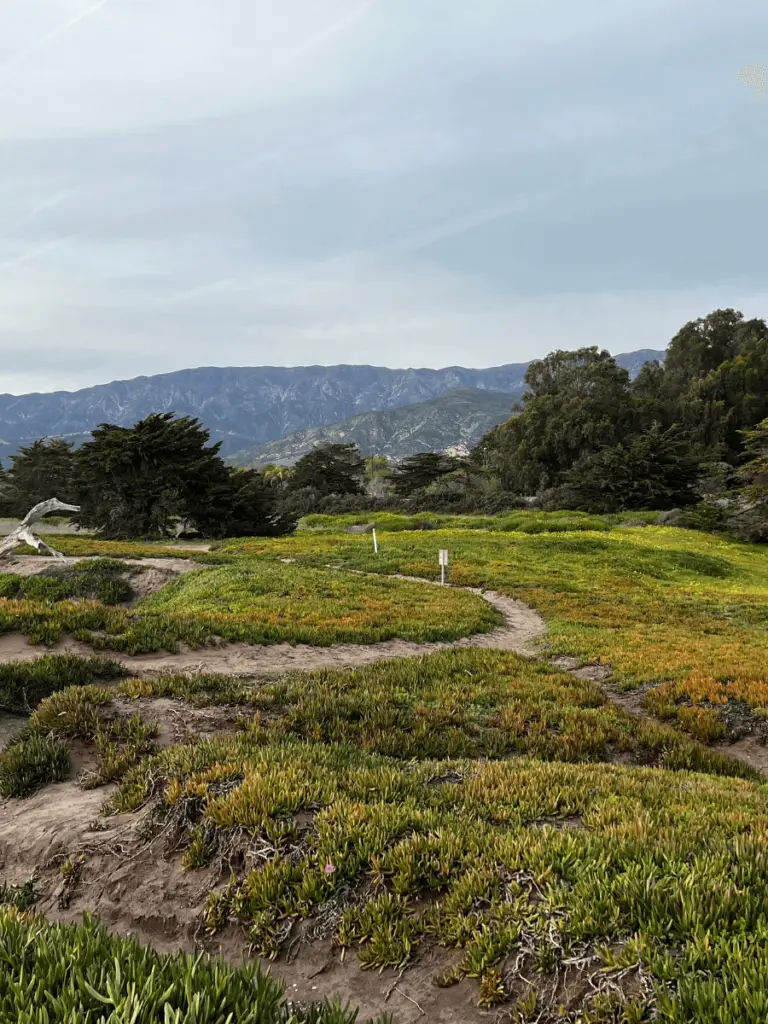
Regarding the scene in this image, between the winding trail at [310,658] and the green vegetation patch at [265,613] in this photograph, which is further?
the green vegetation patch at [265,613]

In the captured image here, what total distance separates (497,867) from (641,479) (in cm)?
6701

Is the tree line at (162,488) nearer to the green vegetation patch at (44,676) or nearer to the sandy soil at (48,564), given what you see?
the sandy soil at (48,564)

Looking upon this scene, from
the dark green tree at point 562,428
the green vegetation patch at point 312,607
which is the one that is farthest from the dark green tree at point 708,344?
the green vegetation patch at point 312,607

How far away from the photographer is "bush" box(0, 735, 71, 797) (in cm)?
614

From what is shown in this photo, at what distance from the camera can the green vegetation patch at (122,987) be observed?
7.84 ft

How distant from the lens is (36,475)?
74312mm

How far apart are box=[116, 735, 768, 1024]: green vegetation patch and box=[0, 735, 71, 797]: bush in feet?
4.59

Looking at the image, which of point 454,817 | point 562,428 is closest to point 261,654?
point 454,817

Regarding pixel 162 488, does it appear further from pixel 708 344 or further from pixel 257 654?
pixel 708 344

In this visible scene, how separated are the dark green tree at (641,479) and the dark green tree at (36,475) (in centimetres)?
6810

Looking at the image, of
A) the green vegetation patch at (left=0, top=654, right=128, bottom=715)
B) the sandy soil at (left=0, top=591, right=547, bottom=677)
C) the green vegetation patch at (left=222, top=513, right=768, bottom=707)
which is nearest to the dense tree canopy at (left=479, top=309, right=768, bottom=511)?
the green vegetation patch at (left=222, top=513, right=768, bottom=707)

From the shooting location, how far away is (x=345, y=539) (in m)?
42.2

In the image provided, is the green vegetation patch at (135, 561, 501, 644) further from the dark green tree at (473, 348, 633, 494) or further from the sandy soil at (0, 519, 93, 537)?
the dark green tree at (473, 348, 633, 494)

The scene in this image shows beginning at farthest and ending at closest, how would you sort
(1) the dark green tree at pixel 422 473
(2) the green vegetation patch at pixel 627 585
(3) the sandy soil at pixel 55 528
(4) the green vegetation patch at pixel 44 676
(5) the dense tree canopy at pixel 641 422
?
(1) the dark green tree at pixel 422 473
(5) the dense tree canopy at pixel 641 422
(3) the sandy soil at pixel 55 528
(2) the green vegetation patch at pixel 627 585
(4) the green vegetation patch at pixel 44 676
